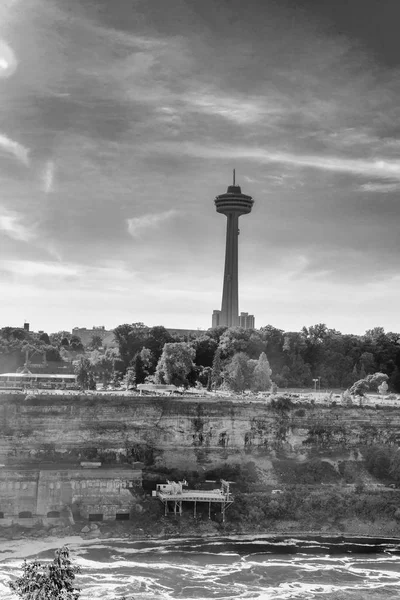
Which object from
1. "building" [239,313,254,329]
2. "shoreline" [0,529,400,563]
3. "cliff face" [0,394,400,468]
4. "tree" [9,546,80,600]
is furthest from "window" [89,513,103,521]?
"building" [239,313,254,329]

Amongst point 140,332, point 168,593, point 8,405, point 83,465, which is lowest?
point 168,593

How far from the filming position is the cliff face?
205 ft

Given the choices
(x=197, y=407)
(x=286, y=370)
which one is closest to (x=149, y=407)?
(x=197, y=407)

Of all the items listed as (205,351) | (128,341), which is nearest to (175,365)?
(205,351)

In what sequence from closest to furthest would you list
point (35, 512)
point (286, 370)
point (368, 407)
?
point (35, 512) < point (368, 407) < point (286, 370)

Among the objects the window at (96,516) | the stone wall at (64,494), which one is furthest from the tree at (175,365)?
the window at (96,516)

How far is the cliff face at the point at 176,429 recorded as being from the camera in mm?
62531

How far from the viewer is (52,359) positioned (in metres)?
130

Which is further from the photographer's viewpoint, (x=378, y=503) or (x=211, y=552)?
(x=378, y=503)

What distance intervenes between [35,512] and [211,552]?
546 inches

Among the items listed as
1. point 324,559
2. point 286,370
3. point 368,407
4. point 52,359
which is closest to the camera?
point 324,559

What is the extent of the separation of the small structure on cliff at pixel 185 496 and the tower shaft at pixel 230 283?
3760 inches

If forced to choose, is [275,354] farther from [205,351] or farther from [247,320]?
[247,320]

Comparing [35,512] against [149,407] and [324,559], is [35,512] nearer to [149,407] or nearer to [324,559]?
[149,407]
